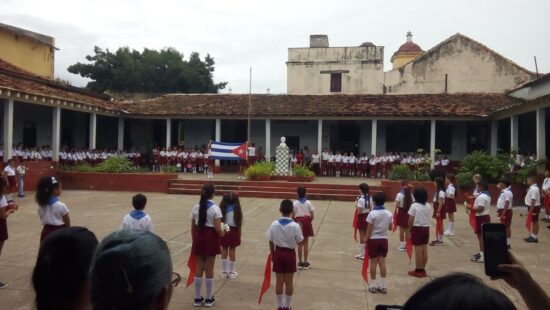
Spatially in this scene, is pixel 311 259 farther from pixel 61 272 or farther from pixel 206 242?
pixel 61 272

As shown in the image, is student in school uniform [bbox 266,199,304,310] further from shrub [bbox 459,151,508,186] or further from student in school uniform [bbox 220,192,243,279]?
Result: shrub [bbox 459,151,508,186]

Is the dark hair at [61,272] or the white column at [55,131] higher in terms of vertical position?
the white column at [55,131]

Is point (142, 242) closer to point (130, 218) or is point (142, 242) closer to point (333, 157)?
point (130, 218)

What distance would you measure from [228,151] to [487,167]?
1034 centimetres

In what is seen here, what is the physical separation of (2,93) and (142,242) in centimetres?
1613

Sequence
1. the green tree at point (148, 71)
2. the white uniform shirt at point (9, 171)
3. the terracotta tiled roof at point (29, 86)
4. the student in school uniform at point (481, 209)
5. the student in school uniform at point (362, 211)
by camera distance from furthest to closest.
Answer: the green tree at point (148, 71) < the terracotta tiled roof at point (29, 86) < the white uniform shirt at point (9, 171) < the student in school uniform at point (362, 211) < the student in school uniform at point (481, 209)

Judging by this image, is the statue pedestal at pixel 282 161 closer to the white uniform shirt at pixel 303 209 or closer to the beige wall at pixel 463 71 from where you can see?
the white uniform shirt at pixel 303 209

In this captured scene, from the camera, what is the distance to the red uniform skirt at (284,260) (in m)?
5.23

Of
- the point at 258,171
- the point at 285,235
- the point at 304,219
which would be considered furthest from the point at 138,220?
the point at 258,171

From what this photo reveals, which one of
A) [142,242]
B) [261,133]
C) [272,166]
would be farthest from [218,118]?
[142,242]

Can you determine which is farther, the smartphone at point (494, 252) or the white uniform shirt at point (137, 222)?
the white uniform shirt at point (137, 222)

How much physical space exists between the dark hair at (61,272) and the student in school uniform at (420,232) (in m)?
5.93

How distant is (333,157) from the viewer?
22391mm

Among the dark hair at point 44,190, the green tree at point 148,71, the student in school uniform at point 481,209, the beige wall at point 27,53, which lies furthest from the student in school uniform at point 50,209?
the green tree at point 148,71
